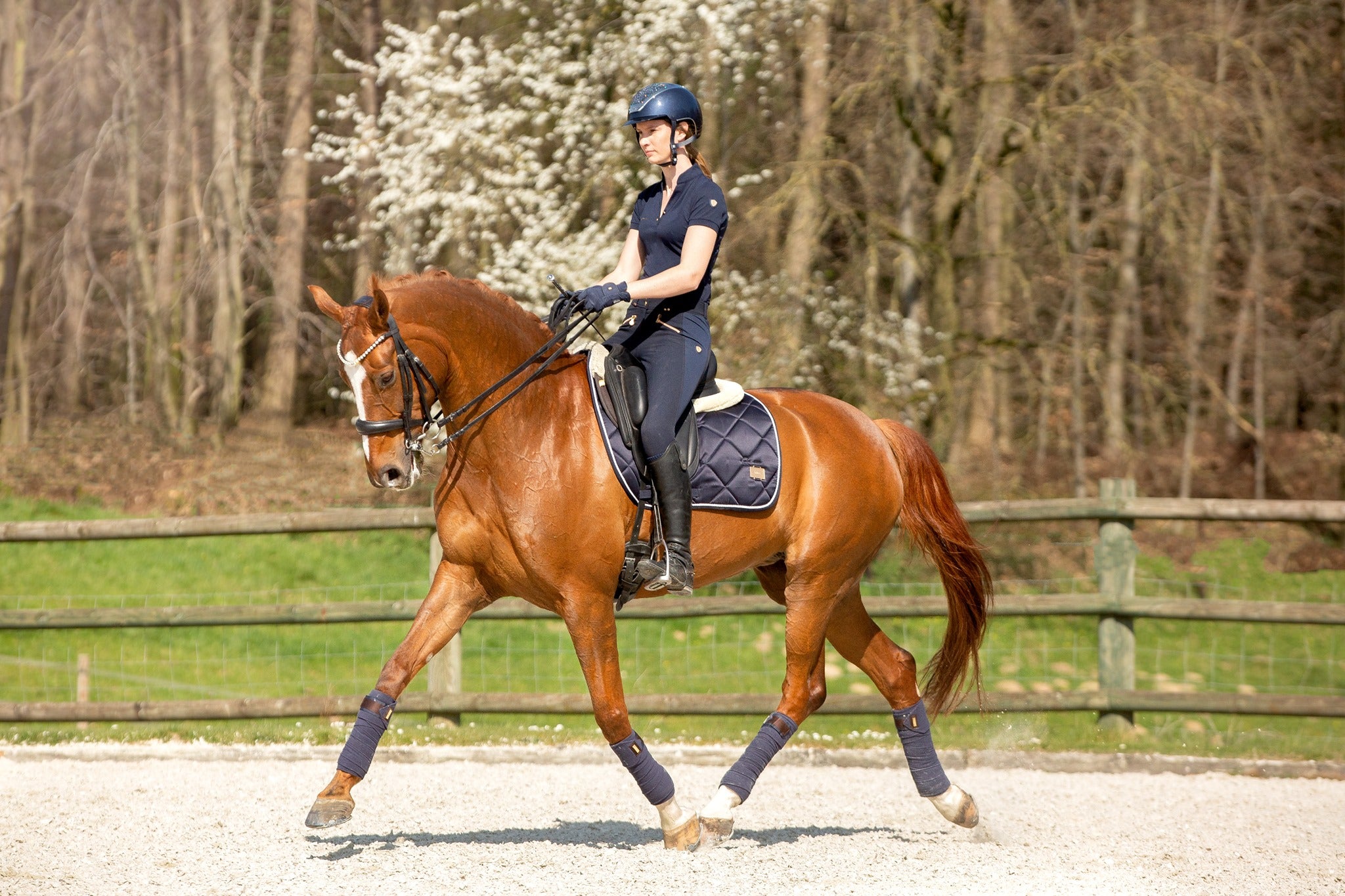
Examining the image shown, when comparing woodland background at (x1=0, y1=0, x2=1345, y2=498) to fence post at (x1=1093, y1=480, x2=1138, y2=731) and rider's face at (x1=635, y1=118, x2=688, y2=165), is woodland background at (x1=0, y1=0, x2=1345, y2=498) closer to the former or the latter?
fence post at (x1=1093, y1=480, x2=1138, y2=731)

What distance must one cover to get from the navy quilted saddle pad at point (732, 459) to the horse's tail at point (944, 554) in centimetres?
83

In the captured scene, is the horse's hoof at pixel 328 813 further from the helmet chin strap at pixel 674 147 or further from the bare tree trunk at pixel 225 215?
the bare tree trunk at pixel 225 215

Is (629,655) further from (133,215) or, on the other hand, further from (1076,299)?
(133,215)

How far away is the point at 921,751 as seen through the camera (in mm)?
5371

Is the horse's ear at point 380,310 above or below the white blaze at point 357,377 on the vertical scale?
above

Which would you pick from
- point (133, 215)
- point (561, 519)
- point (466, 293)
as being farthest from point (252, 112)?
point (561, 519)

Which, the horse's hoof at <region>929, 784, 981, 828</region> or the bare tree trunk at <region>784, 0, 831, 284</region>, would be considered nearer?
the horse's hoof at <region>929, 784, 981, 828</region>

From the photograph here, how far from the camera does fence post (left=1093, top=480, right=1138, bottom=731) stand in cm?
764

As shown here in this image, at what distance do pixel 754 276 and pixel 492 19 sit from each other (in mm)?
4552

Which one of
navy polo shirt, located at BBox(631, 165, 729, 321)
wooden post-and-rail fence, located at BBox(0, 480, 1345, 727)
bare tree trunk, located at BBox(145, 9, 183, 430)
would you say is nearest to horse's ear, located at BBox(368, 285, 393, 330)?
navy polo shirt, located at BBox(631, 165, 729, 321)

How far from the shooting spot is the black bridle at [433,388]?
177 inches

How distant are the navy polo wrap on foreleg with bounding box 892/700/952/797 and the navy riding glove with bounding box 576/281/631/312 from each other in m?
2.05

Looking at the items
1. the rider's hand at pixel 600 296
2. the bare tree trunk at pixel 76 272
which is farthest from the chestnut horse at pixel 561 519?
the bare tree trunk at pixel 76 272

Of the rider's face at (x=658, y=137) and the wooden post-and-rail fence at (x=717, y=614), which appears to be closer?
the rider's face at (x=658, y=137)
